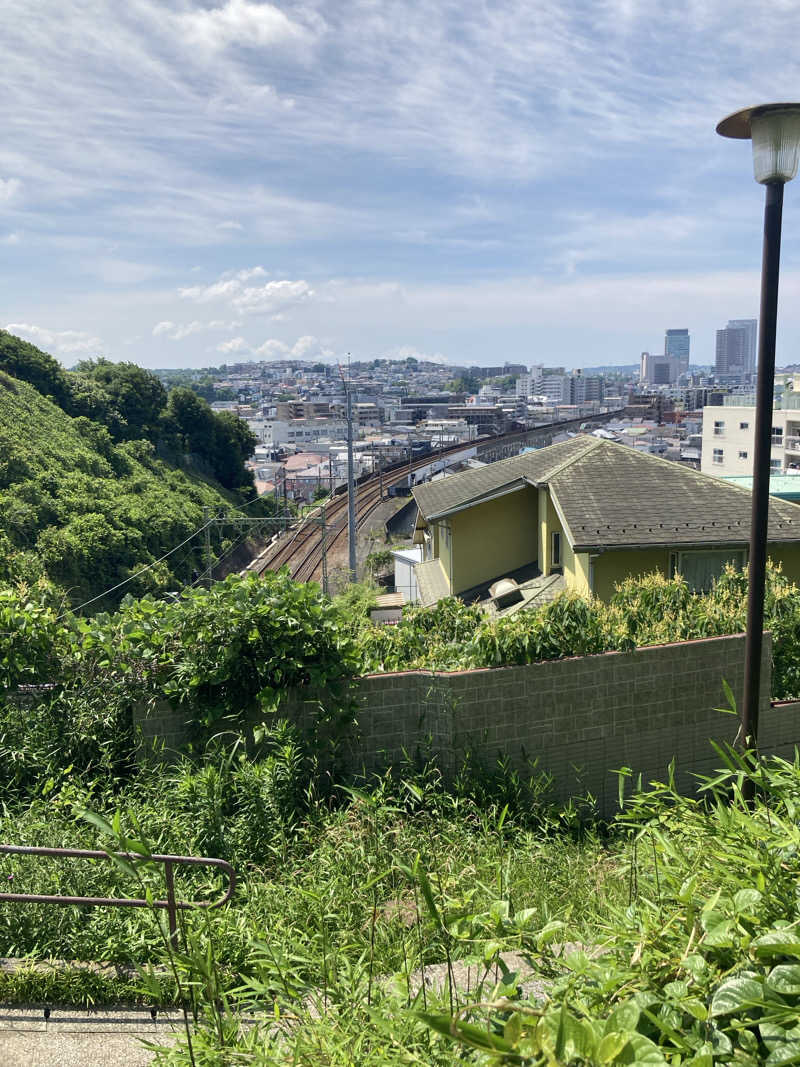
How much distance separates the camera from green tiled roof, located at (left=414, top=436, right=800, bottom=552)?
11789 millimetres

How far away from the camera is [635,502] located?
12664 mm

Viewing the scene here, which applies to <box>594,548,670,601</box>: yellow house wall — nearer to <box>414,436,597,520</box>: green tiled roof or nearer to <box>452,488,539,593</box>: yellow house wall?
<box>414,436,597,520</box>: green tiled roof

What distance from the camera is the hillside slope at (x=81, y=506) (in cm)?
3156

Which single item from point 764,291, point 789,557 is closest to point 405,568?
point 789,557

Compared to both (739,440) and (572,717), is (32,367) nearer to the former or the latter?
(572,717)

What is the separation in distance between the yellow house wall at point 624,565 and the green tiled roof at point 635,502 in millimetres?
286

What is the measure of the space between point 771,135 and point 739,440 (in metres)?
70.6

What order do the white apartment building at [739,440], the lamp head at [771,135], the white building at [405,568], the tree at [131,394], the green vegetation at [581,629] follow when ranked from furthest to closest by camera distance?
1. the white apartment building at [739,440]
2. the tree at [131,394]
3. the white building at [405,568]
4. the green vegetation at [581,629]
5. the lamp head at [771,135]

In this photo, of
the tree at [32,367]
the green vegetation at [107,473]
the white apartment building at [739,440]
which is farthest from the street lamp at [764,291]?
the white apartment building at [739,440]

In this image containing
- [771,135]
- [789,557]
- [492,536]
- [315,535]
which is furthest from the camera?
[315,535]

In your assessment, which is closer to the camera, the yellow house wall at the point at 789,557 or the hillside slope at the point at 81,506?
the yellow house wall at the point at 789,557

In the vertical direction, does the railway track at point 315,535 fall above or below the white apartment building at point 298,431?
below

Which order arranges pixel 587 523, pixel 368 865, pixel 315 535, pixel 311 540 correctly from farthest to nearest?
pixel 315 535, pixel 311 540, pixel 587 523, pixel 368 865

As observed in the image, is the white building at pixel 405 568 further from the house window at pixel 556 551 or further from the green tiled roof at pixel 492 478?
the house window at pixel 556 551
